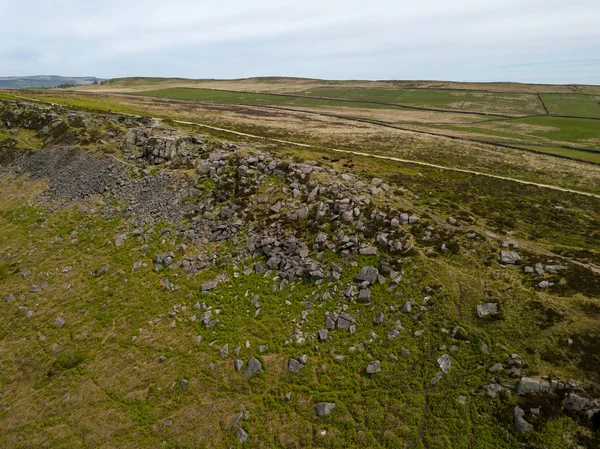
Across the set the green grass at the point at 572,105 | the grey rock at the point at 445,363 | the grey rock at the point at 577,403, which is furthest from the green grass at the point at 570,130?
the grey rock at the point at 445,363

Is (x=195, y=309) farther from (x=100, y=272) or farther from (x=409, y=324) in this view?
(x=409, y=324)

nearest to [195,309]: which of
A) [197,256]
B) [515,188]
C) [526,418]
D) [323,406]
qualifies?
[197,256]

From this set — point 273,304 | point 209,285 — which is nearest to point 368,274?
point 273,304

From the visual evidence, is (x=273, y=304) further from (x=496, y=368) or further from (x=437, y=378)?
(x=496, y=368)

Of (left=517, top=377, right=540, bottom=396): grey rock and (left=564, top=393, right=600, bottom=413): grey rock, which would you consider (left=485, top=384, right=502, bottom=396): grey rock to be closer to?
(left=517, top=377, right=540, bottom=396): grey rock

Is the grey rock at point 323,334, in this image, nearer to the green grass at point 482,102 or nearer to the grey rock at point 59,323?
the grey rock at point 59,323

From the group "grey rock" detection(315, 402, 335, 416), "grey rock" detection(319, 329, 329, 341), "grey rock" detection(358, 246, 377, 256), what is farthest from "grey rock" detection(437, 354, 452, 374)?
"grey rock" detection(358, 246, 377, 256)
